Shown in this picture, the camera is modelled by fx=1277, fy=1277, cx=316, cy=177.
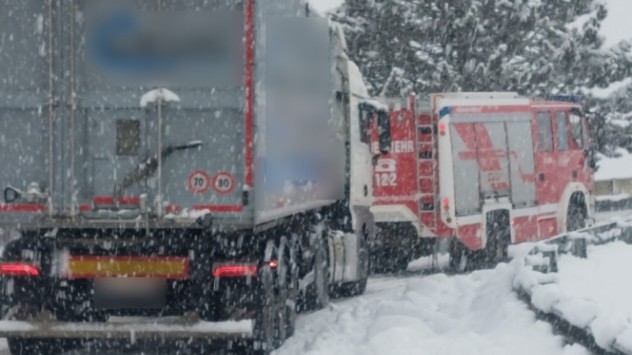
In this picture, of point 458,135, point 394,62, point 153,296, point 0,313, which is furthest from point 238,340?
point 394,62

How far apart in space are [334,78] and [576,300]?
215 inches

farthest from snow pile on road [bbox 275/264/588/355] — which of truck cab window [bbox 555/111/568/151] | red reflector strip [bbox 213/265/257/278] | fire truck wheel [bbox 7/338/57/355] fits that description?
truck cab window [bbox 555/111/568/151]

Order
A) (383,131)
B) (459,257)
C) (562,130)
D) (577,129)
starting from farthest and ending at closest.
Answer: (577,129)
(562,130)
(459,257)
(383,131)

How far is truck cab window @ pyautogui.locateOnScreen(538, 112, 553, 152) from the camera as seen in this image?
21.3 metres

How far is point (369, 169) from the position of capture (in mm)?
17453

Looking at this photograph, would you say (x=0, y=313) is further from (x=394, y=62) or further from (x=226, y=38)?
(x=394, y=62)

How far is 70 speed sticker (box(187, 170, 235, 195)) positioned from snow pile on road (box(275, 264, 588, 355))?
6.10 feet

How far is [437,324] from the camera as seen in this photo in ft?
40.6

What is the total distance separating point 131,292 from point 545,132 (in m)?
12.2

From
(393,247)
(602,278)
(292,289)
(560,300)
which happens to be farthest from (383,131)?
(560,300)

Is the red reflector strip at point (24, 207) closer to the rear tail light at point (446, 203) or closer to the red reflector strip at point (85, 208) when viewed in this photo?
the red reflector strip at point (85, 208)

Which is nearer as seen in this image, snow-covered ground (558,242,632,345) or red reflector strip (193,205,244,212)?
red reflector strip (193,205,244,212)

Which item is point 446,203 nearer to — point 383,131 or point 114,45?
point 383,131

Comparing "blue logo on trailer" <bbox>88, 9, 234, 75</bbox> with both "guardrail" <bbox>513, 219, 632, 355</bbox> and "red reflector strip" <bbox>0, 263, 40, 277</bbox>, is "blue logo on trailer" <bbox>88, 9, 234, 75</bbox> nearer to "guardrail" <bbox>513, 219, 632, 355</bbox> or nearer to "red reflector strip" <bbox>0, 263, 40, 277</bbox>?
"red reflector strip" <bbox>0, 263, 40, 277</bbox>
